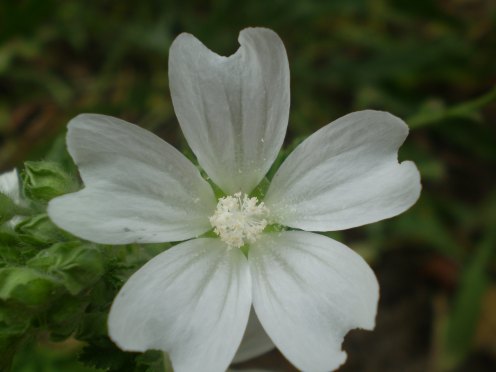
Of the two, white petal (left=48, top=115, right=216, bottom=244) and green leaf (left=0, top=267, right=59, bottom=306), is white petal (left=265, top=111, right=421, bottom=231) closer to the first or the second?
white petal (left=48, top=115, right=216, bottom=244)

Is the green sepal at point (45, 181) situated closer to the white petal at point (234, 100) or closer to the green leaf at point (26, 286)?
the green leaf at point (26, 286)

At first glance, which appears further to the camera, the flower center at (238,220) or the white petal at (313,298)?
the flower center at (238,220)

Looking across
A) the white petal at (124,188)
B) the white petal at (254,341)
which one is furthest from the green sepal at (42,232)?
the white petal at (254,341)

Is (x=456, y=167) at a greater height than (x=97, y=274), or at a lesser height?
lesser

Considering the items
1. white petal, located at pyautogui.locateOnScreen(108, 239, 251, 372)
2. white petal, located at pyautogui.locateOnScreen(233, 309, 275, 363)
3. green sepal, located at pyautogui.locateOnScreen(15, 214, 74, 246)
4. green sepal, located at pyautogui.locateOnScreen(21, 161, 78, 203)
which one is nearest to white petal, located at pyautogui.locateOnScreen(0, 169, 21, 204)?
green sepal, located at pyautogui.locateOnScreen(21, 161, 78, 203)

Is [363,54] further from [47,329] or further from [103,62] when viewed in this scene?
[47,329]

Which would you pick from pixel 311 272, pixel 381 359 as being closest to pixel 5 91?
pixel 381 359
